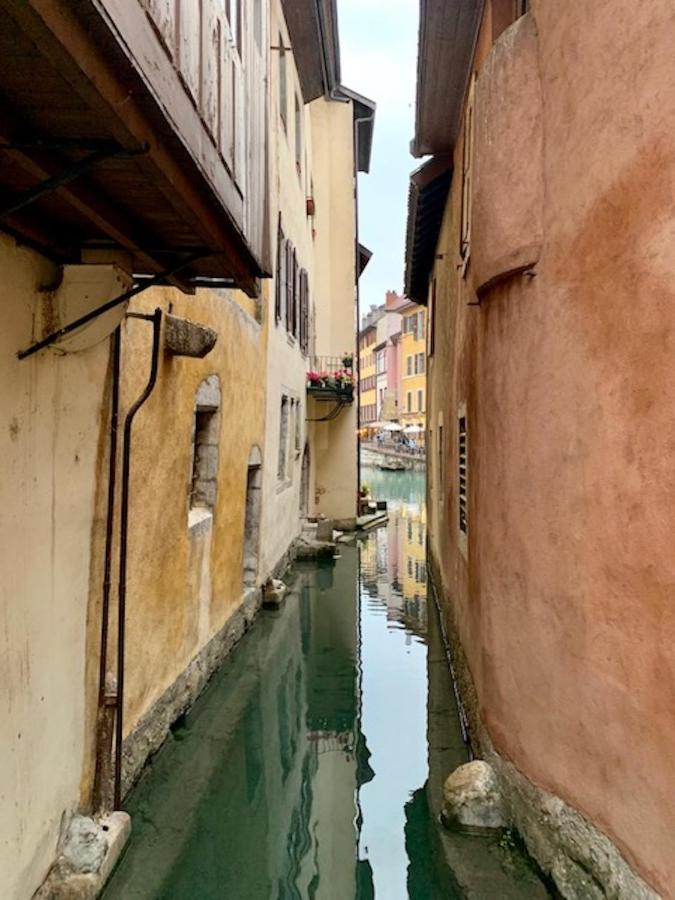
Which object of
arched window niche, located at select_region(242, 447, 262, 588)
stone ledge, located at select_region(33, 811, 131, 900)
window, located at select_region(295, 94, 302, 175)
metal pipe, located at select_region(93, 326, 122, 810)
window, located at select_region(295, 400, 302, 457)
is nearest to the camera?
stone ledge, located at select_region(33, 811, 131, 900)

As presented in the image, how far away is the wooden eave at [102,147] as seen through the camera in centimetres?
197

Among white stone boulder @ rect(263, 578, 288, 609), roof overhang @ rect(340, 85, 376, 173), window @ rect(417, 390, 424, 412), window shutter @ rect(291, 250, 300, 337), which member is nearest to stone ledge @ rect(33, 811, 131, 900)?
white stone boulder @ rect(263, 578, 288, 609)

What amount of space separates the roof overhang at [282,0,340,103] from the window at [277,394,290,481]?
7.11m

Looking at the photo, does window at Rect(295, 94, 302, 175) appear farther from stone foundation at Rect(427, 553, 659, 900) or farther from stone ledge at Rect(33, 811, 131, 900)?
stone ledge at Rect(33, 811, 131, 900)

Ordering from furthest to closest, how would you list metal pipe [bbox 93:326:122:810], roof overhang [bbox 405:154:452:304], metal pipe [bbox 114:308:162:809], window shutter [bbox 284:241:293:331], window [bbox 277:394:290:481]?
window [bbox 277:394:290:481], window shutter [bbox 284:241:293:331], roof overhang [bbox 405:154:452:304], metal pipe [bbox 114:308:162:809], metal pipe [bbox 93:326:122:810]

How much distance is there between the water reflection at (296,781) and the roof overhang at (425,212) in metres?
6.36

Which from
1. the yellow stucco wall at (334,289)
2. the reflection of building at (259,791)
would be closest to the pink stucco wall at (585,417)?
the reflection of building at (259,791)

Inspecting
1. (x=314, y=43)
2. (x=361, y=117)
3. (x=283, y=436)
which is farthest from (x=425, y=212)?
(x=361, y=117)

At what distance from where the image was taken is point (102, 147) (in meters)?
2.54

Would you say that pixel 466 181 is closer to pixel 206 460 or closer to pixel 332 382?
pixel 206 460

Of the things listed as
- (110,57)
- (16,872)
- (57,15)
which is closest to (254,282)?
(110,57)

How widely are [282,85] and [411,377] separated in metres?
42.2

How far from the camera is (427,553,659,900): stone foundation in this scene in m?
3.50

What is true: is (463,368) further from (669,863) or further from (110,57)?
(110,57)
